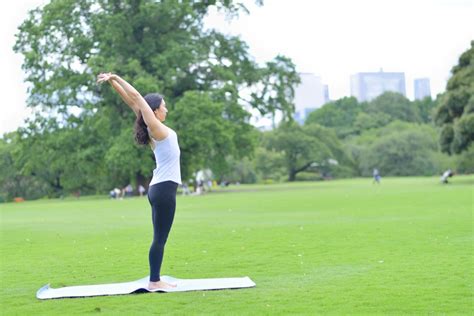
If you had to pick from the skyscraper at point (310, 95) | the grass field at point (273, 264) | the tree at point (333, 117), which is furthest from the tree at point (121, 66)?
the skyscraper at point (310, 95)

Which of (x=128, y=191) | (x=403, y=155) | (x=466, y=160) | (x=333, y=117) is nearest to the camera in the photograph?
(x=128, y=191)

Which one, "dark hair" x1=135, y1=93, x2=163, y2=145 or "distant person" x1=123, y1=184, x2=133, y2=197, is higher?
"dark hair" x1=135, y1=93, x2=163, y2=145

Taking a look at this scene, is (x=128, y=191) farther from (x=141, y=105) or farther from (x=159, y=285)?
(x=141, y=105)

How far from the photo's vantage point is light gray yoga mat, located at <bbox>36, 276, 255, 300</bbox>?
788 centimetres

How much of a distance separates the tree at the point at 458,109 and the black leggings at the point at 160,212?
4321 centimetres

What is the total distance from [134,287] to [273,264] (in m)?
2.58

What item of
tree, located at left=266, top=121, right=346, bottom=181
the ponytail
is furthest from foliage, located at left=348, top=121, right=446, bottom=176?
the ponytail

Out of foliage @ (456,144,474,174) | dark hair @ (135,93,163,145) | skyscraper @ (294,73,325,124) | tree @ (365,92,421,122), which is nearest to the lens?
dark hair @ (135,93,163,145)

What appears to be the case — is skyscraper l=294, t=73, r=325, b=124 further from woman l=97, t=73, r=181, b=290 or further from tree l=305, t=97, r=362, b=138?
woman l=97, t=73, r=181, b=290

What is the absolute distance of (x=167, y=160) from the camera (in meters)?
7.97

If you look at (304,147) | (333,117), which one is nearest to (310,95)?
(333,117)

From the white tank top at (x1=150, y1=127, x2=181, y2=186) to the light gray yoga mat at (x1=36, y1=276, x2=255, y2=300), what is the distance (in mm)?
1224

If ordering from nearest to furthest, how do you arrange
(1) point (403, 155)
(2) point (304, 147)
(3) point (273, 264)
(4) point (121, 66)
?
(3) point (273, 264) → (4) point (121, 66) → (2) point (304, 147) → (1) point (403, 155)

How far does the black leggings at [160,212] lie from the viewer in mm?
7938
